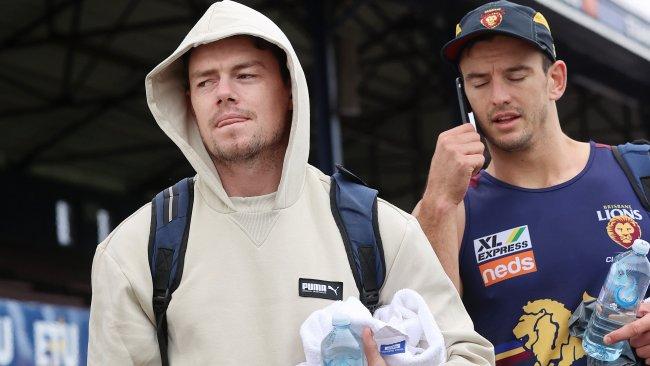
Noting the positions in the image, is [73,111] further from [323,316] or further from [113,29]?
[323,316]

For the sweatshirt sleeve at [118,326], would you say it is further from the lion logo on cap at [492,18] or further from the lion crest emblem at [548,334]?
the lion logo on cap at [492,18]

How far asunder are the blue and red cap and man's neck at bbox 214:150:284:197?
79 centimetres

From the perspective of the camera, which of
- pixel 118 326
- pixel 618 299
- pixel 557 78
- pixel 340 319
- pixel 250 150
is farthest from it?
pixel 557 78

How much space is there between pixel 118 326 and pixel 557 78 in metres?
1.63

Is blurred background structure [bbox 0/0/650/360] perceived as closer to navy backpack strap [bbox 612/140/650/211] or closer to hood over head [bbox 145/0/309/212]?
navy backpack strap [bbox 612/140/650/211]

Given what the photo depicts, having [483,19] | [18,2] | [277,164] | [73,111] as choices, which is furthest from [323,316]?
[73,111]

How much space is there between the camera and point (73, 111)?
18922 mm

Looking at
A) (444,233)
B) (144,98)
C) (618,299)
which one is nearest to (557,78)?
(444,233)

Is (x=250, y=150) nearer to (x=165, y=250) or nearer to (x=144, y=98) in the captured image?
(x=165, y=250)

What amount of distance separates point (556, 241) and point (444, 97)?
1586 cm

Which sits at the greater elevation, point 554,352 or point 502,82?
point 502,82

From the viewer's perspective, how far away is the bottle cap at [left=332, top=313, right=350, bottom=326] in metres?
2.84

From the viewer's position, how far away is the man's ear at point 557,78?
3.70 meters

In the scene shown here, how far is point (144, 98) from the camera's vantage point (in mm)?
19000
